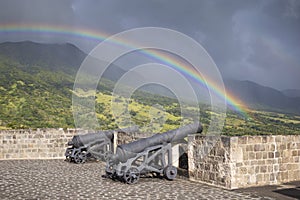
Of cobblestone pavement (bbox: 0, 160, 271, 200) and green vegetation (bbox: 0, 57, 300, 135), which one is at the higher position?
green vegetation (bbox: 0, 57, 300, 135)

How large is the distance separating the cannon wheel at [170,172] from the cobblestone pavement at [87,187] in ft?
0.53

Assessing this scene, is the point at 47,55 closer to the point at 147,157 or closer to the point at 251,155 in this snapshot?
the point at 147,157

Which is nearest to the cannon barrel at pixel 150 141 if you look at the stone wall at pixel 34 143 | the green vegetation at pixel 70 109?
the stone wall at pixel 34 143

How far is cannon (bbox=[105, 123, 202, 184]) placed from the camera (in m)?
10.3

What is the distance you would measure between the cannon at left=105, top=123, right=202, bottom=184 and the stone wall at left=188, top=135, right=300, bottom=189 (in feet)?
2.74

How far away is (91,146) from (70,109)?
23.7 m

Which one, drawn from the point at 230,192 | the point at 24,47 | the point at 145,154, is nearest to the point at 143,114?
the point at 145,154

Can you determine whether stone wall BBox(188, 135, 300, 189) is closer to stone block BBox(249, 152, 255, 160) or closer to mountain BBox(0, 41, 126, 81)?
stone block BBox(249, 152, 255, 160)

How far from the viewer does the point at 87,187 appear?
9.48 metres

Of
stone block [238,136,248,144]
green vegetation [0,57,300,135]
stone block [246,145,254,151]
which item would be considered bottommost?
stone block [246,145,254,151]

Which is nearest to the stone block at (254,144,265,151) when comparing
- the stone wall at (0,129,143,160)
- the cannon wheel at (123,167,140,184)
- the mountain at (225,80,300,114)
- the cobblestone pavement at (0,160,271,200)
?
the cobblestone pavement at (0,160,271,200)

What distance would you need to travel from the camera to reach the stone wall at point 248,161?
30.0 feet

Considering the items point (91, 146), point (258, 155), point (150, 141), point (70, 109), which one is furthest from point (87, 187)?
point (70, 109)

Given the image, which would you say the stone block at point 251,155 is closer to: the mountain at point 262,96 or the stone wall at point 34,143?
the stone wall at point 34,143
